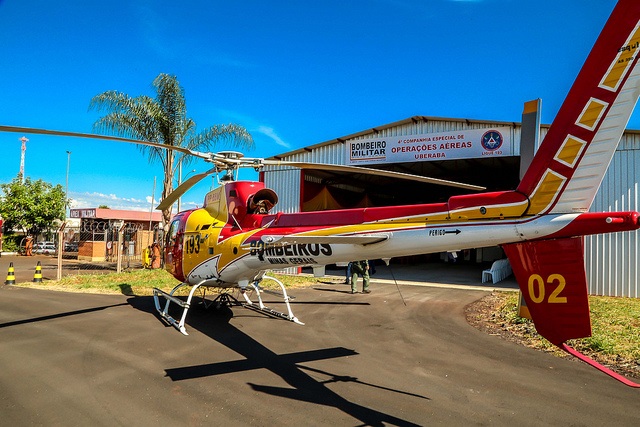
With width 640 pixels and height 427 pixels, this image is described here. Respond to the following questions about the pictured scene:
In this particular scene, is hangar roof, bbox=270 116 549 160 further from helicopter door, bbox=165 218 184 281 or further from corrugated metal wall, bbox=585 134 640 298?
helicopter door, bbox=165 218 184 281

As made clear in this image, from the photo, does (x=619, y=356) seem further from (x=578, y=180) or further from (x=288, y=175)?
(x=288, y=175)

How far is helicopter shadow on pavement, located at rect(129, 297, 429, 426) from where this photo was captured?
15.5ft

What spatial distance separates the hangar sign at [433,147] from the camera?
53.7ft

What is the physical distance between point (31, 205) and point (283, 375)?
39646 millimetres

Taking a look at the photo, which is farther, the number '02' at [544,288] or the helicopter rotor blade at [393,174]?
the helicopter rotor blade at [393,174]

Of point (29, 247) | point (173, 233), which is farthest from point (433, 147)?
point (29, 247)

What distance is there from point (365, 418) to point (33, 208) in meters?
41.4

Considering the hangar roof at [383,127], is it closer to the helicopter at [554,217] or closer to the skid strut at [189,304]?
the skid strut at [189,304]

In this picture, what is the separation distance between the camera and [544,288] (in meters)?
4.03

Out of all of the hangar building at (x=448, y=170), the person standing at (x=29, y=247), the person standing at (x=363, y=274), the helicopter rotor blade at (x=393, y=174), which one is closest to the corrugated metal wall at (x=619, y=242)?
the hangar building at (x=448, y=170)

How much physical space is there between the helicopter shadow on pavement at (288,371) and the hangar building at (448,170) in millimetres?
11715

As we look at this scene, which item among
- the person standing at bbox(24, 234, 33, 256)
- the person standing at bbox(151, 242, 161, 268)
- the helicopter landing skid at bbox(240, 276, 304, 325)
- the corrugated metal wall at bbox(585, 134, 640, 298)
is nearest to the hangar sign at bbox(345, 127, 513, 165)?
the corrugated metal wall at bbox(585, 134, 640, 298)

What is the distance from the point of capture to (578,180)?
12.7ft

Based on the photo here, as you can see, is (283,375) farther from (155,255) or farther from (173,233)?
(155,255)
